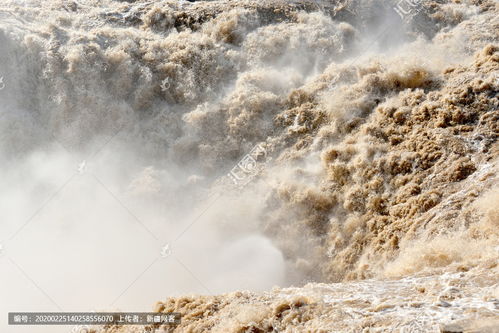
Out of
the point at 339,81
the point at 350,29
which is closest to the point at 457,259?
the point at 339,81

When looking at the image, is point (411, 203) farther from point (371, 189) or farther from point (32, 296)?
point (32, 296)
